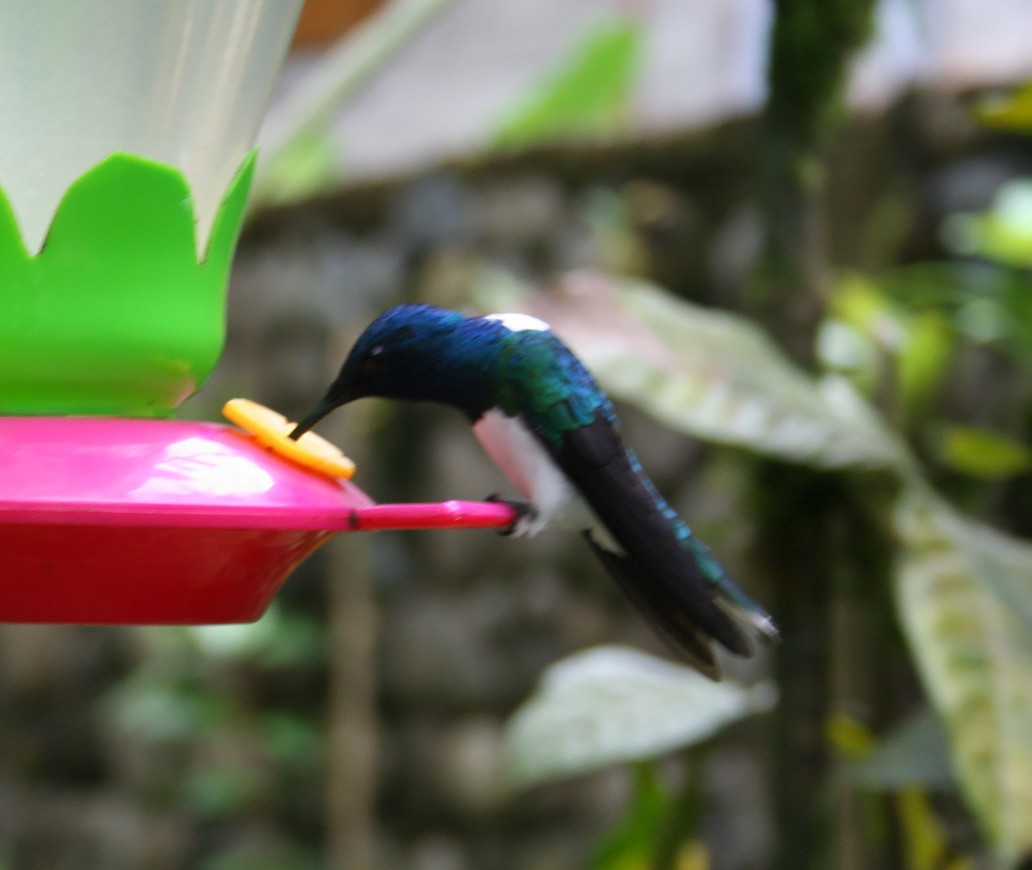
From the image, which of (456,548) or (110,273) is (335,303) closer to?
(456,548)

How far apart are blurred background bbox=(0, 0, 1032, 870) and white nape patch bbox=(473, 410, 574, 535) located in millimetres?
495

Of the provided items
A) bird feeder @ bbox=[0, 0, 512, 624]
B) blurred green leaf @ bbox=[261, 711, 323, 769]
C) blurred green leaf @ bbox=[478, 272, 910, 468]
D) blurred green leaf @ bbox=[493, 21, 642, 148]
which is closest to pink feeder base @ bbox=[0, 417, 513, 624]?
bird feeder @ bbox=[0, 0, 512, 624]

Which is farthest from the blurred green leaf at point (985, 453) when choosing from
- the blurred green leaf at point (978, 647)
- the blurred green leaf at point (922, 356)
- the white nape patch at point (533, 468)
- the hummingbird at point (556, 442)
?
the white nape patch at point (533, 468)

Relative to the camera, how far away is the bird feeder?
2.57ft

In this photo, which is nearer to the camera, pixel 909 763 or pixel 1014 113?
pixel 909 763

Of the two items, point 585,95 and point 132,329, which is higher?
point 132,329

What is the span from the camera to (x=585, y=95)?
315 centimetres

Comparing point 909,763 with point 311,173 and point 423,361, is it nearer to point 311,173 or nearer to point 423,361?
point 423,361

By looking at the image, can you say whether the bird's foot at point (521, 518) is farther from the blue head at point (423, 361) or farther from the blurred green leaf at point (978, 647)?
the blurred green leaf at point (978, 647)

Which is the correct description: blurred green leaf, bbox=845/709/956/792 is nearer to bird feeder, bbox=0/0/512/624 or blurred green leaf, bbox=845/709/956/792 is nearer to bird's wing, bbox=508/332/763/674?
bird's wing, bbox=508/332/763/674

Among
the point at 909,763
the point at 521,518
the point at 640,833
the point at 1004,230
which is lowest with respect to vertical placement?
the point at 640,833

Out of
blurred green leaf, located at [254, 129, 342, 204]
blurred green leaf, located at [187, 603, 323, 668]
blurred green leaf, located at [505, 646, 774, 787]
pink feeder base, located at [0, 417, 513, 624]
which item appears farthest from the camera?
blurred green leaf, located at [254, 129, 342, 204]

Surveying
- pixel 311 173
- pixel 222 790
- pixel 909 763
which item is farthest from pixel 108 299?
pixel 311 173

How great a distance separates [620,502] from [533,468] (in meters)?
0.09
